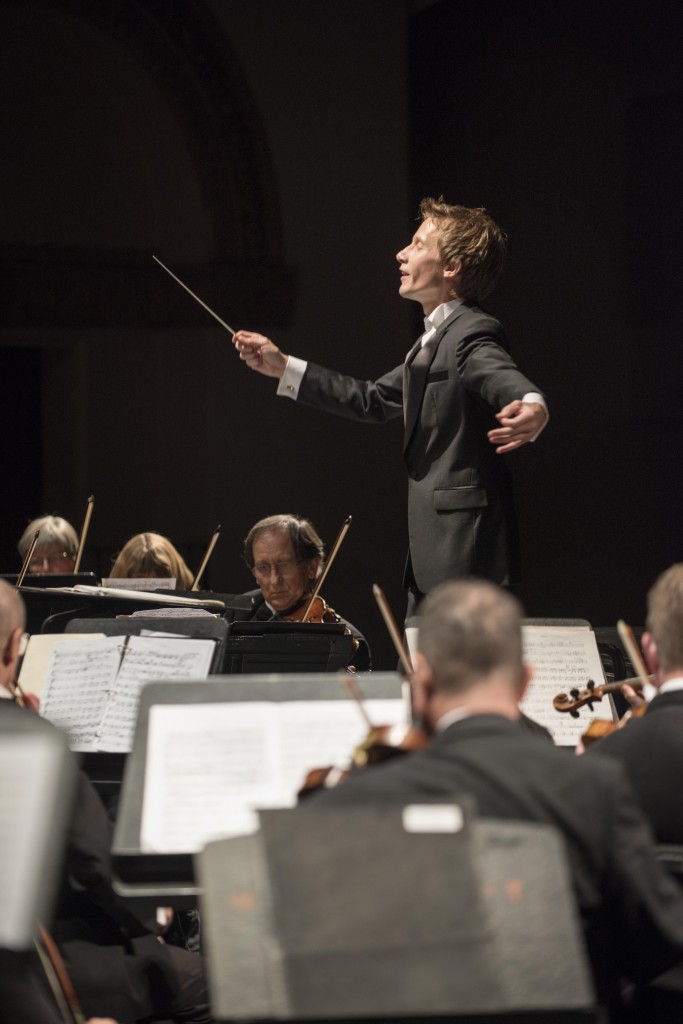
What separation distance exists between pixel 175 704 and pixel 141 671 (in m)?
0.97

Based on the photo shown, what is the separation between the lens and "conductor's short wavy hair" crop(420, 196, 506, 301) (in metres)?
3.85

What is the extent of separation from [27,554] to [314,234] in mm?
3296

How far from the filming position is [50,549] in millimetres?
5941

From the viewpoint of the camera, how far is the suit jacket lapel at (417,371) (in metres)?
3.81

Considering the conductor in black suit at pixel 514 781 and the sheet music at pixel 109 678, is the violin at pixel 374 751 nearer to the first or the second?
the conductor in black suit at pixel 514 781

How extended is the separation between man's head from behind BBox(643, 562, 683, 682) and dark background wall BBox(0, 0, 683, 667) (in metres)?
5.18

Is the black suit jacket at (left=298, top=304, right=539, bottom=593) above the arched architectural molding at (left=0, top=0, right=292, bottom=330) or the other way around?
the other way around

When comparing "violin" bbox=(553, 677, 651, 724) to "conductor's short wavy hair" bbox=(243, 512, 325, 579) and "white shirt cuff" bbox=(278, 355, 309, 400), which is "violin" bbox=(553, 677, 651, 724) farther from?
"conductor's short wavy hair" bbox=(243, 512, 325, 579)

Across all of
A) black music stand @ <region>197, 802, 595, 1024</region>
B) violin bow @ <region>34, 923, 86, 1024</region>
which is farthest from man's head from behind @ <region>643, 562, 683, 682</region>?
violin bow @ <region>34, 923, 86, 1024</region>

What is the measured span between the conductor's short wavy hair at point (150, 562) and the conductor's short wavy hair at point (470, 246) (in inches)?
83.6

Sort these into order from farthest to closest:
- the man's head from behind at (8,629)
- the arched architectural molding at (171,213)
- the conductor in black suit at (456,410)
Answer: the arched architectural molding at (171,213), the conductor in black suit at (456,410), the man's head from behind at (8,629)

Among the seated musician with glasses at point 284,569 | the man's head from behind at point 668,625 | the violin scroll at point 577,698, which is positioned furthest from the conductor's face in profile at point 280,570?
the man's head from behind at point 668,625

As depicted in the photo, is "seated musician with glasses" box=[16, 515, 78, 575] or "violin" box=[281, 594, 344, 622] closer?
"violin" box=[281, 594, 344, 622]

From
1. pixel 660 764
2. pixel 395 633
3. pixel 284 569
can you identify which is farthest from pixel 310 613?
pixel 660 764
